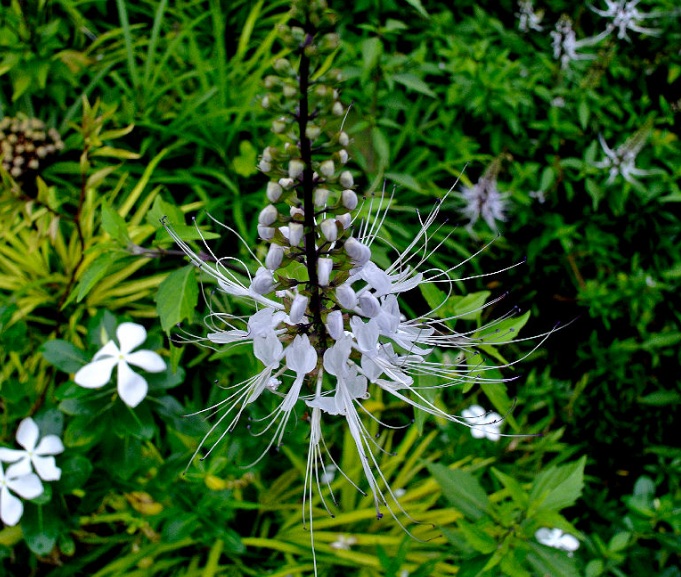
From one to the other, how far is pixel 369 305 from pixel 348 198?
20 cm

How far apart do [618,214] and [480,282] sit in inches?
29.0

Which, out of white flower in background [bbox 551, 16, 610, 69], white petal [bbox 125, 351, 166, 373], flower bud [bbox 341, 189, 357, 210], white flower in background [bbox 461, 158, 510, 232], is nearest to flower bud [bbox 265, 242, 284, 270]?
flower bud [bbox 341, 189, 357, 210]

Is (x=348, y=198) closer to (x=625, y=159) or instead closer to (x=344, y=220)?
(x=344, y=220)

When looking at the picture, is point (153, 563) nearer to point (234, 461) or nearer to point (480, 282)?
point (234, 461)

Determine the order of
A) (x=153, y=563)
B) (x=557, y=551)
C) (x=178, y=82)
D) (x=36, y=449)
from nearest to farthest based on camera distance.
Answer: (x=557, y=551)
(x=36, y=449)
(x=153, y=563)
(x=178, y=82)

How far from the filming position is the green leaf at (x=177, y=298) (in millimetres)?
1343

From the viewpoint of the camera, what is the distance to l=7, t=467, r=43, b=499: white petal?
1648 millimetres

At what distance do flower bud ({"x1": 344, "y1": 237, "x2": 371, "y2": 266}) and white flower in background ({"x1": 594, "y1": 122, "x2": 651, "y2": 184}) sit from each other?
208 cm

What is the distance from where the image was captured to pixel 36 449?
1.72 meters

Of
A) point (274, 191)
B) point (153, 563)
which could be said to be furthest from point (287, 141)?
point (153, 563)

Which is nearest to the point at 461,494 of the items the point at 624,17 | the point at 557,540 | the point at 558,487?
the point at 558,487

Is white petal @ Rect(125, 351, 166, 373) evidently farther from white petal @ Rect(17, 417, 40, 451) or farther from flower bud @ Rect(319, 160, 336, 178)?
flower bud @ Rect(319, 160, 336, 178)

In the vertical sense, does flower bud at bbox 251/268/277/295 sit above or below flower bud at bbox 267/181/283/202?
below

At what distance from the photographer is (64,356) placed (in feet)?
5.62
